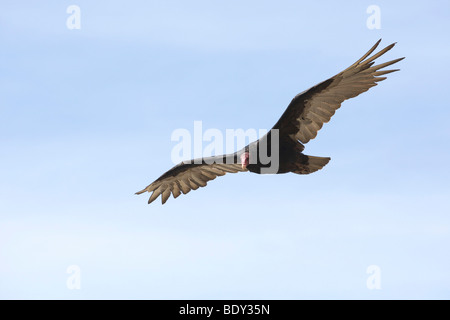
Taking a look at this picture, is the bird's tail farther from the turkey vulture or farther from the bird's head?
the bird's head

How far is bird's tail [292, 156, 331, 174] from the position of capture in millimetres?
10039

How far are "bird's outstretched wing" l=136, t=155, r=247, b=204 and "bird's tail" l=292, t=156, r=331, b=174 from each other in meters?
1.47

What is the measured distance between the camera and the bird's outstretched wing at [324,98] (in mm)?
9375

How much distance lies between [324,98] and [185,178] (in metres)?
3.19

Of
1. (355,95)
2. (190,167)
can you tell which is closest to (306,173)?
(355,95)

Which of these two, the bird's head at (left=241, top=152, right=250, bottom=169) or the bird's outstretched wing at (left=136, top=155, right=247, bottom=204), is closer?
the bird's head at (left=241, top=152, right=250, bottom=169)

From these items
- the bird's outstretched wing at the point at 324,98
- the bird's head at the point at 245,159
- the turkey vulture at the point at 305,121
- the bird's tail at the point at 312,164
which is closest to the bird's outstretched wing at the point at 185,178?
the turkey vulture at the point at 305,121

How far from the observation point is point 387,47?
9008 mm

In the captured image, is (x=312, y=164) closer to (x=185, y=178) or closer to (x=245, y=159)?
(x=245, y=159)

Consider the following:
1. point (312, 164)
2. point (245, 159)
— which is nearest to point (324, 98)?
point (312, 164)

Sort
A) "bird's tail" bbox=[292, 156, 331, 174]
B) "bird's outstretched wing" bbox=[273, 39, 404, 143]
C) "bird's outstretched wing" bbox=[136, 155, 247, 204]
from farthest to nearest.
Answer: "bird's outstretched wing" bbox=[136, 155, 247, 204] < "bird's tail" bbox=[292, 156, 331, 174] < "bird's outstretched wing" bbox=[273, 39, 404, 143]

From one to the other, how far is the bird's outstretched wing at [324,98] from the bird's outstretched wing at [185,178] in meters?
1.76

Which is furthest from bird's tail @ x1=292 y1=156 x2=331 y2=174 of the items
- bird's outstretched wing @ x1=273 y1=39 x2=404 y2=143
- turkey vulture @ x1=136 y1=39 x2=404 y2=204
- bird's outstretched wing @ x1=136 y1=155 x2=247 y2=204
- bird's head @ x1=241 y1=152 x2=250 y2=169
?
bird's outstretched wing @ x1=136 y1=155 x2=247 y2=204
